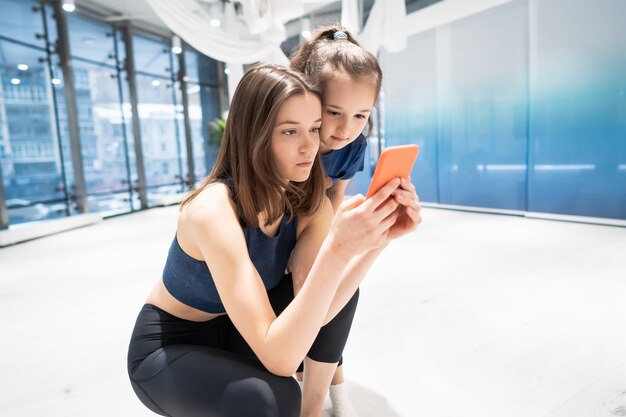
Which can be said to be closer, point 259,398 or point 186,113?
point 259,398

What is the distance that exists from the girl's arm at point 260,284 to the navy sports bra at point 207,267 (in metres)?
0.14

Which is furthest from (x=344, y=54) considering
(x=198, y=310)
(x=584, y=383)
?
(x=584, y=383)

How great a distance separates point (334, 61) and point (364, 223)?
0.61m

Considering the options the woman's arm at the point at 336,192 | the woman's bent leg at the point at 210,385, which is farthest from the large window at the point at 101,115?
the woman's bent leg at the point at 210,385

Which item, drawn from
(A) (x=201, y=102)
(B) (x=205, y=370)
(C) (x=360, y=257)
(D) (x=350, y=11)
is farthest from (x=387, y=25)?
(A) (x=201, y=102)

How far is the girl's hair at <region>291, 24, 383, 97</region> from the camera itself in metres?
1.21

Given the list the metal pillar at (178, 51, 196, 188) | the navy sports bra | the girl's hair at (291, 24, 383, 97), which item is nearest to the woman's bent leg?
the navy sports bra

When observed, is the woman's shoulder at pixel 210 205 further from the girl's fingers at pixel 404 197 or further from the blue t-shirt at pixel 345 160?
the blue t-shirt at pixel 345 160

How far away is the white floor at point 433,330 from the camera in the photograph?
1.58 metres

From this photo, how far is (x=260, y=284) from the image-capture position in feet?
3.00

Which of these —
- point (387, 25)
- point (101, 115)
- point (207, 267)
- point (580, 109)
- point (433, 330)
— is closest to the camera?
point (207, 267)

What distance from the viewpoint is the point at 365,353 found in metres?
1.95

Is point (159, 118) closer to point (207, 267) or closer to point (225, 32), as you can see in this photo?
point (225, 32)

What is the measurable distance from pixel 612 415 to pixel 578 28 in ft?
14.6
